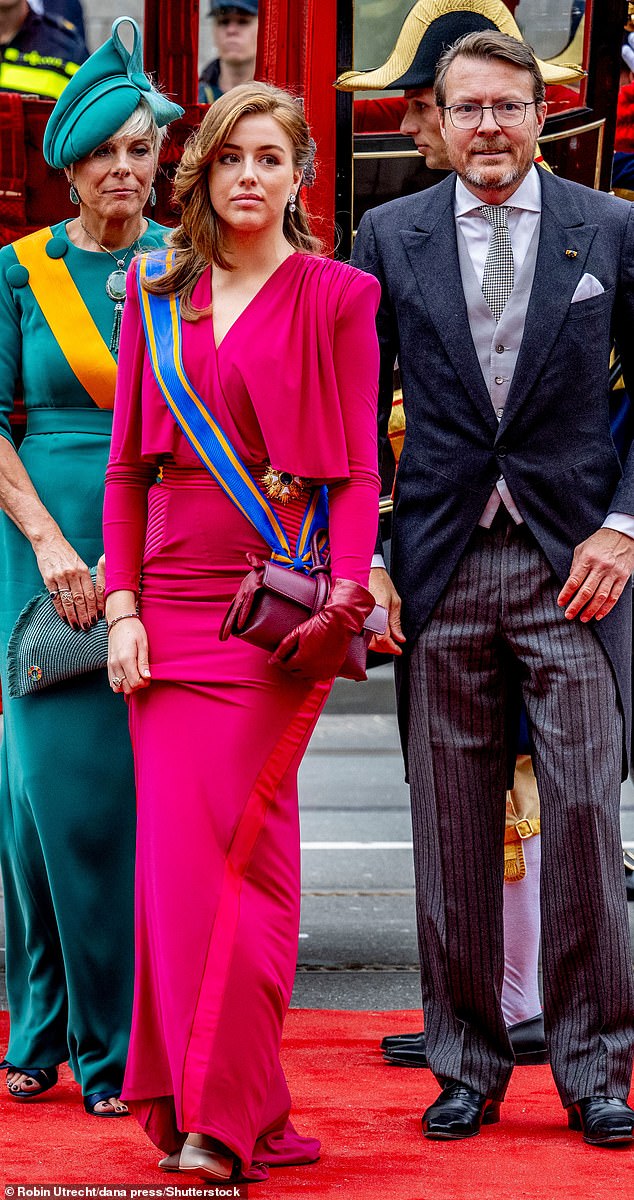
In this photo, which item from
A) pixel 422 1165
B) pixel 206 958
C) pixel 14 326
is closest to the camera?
pixel 206 958

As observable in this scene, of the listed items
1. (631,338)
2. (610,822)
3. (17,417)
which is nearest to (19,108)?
(17,417)

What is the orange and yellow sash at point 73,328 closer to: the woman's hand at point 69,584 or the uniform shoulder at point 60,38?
the woman's hand at point 69,584

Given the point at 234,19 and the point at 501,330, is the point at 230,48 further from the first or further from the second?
→ the point at 501,330

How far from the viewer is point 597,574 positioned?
327 cm

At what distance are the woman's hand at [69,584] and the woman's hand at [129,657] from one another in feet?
1.38

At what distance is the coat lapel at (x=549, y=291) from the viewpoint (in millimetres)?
3273

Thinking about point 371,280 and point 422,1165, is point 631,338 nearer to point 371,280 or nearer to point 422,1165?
point 371,280

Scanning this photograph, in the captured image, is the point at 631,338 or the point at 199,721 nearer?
the point at 199,721

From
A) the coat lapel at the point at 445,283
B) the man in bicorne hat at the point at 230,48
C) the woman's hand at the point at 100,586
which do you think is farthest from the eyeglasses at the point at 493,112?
the man in bicorne hat at the point at 230,48

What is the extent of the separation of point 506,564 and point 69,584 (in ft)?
2.77

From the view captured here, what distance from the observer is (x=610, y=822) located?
3305 mm

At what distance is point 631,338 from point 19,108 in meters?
1.76

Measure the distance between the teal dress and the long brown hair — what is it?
0.47m

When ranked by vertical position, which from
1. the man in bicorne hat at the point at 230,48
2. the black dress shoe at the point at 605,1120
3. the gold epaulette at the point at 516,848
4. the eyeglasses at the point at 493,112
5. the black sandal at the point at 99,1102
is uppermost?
the man in bicorne hat at the point at 230,48
